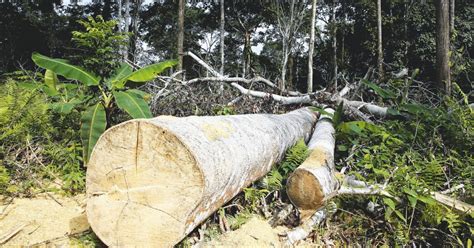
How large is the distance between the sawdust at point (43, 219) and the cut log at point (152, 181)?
0.57m

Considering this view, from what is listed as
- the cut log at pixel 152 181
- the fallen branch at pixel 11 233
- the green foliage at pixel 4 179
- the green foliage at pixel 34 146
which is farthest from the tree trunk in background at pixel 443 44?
the green foliage at pixel 4 179

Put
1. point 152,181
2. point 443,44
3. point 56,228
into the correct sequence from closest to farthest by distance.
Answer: point 152,181 < point 56,228 < point 443,44

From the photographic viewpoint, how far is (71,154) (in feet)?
11.5

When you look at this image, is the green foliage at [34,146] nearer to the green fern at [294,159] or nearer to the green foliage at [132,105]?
the green foliage at [132,105]

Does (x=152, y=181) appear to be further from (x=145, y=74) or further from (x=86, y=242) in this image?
(x=145, y=74)

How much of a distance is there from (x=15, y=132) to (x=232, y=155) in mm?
2581

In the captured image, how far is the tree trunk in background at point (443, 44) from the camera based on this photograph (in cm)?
605

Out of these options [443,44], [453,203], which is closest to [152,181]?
[453,203]

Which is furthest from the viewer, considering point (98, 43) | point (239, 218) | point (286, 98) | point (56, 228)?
point (286, 98)

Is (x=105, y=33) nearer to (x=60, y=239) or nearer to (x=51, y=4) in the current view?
(x=60, y=239)

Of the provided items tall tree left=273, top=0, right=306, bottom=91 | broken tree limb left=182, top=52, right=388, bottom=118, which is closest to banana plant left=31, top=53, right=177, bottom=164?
broken tree limb left=182, top=52, right=388, bottom=118

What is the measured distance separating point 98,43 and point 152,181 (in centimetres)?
251

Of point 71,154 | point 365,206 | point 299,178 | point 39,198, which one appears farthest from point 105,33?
point 365,206

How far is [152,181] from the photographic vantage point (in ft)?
6.51
